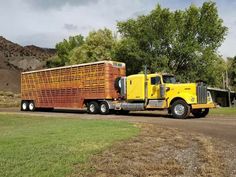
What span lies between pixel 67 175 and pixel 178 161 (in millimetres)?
3050

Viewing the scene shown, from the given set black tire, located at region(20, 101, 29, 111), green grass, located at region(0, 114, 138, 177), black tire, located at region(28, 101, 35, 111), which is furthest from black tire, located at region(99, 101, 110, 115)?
green grass, located at region(0, 114, 138, 177)

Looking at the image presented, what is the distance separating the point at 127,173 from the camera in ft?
29.7

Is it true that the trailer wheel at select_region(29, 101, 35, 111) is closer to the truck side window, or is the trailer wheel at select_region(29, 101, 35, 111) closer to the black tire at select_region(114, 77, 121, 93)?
the black tire at select_region(114, 77, 121, 93)

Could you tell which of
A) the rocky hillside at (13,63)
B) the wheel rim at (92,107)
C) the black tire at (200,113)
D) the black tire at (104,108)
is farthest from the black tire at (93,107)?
the rocky hillside at (13,63)

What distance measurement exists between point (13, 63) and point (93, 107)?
238ft

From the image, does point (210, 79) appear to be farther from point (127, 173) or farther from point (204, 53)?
point (127, 173)

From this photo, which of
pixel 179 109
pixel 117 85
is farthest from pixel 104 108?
pixel 179 109

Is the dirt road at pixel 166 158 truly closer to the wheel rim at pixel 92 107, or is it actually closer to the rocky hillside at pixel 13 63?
the wheel rim at pixel 92 107

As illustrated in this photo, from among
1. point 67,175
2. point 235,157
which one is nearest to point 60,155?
point 67,175

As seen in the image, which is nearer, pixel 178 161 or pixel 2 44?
pixel 178 161

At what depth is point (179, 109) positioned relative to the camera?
85.4ft

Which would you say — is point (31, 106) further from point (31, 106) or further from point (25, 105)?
point (25, 105)

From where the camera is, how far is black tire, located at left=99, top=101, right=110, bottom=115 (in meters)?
30.6

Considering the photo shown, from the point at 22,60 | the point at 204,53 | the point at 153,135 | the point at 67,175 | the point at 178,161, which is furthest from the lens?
the point at 22,60
